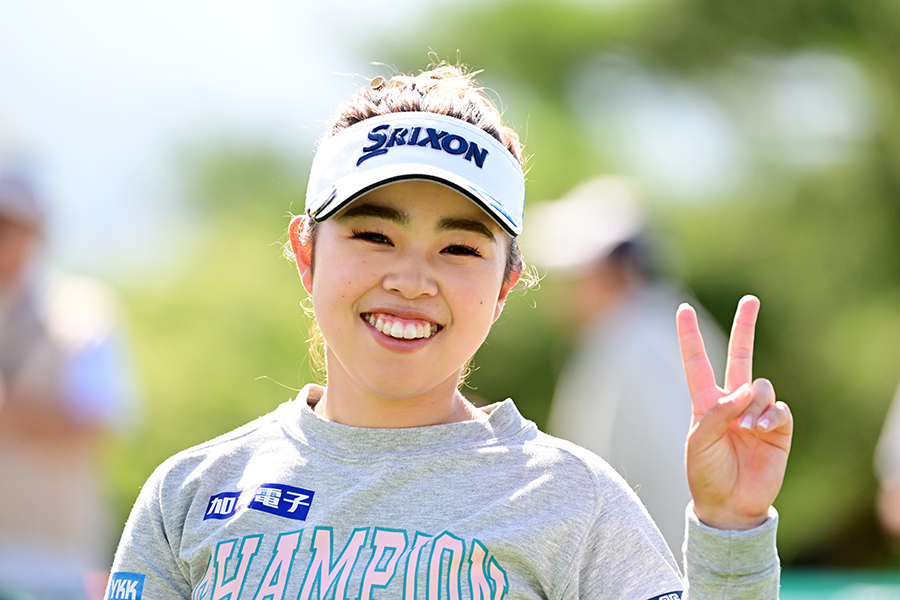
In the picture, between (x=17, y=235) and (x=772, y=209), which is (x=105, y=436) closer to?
(x=17, y=235)

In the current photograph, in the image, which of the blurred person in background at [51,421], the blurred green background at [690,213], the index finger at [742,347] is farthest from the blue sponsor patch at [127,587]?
the blurred green background at [690,213]

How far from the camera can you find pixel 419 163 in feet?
6.00

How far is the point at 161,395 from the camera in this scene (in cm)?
726

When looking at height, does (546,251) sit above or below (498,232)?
above

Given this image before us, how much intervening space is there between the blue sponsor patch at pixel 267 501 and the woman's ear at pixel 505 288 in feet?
1.66

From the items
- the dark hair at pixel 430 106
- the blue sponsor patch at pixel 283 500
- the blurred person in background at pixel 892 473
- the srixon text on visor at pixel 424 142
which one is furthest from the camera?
the blurred person in background at pixel 892 473

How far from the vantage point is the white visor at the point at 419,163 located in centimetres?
182

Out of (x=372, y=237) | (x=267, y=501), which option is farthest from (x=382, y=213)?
(x=267, y=501)

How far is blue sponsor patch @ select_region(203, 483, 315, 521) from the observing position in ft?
5.83

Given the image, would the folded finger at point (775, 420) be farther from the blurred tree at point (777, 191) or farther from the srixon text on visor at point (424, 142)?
the blurred tree at point (777, 191)

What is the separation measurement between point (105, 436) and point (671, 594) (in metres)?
2.49

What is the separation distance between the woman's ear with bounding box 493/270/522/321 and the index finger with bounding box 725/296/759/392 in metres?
0.46

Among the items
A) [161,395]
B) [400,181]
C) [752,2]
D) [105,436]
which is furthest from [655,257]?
[752,2]

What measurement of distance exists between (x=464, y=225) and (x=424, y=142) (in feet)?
0.57
